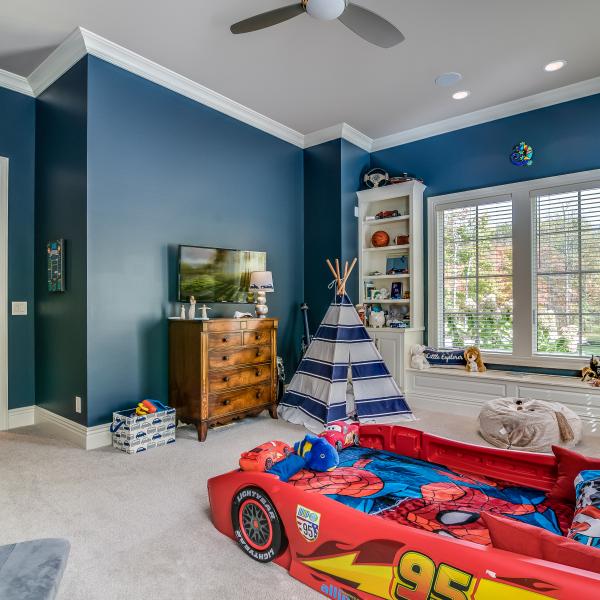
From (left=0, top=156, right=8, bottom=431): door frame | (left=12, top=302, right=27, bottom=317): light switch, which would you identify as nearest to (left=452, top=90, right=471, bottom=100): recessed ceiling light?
(left=0, top=156, right=8, bottom=431): door frame

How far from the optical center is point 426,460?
234 cm

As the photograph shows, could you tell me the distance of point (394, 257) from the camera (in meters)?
5.14

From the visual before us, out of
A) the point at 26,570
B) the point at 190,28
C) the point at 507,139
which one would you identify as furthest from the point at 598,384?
the point at 190,28

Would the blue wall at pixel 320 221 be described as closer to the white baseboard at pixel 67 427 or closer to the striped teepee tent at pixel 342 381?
the striped teepee tent at pixel 342 381

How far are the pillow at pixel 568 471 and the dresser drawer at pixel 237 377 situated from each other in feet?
8.01

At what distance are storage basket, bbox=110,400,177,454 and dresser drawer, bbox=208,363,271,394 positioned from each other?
0.39 meters

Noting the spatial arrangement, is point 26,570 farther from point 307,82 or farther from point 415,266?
point 415,266

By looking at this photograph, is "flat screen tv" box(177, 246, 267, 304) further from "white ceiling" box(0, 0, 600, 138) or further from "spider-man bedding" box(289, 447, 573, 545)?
"spider-man bedding" box(289, 447, 573, 545)

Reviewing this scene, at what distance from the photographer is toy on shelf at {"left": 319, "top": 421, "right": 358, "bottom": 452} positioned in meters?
2.44

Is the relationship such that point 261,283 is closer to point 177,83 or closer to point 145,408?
point 145,408

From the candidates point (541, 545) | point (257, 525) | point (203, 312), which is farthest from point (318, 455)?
point (203, 312)

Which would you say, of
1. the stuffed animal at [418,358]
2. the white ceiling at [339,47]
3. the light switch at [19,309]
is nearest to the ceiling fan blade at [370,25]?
the white ceiling at [339,47]

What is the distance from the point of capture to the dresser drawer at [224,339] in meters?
3.49

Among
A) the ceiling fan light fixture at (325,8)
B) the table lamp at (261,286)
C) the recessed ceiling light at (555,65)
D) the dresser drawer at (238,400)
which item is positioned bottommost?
the dresser drawer at (238,400)
